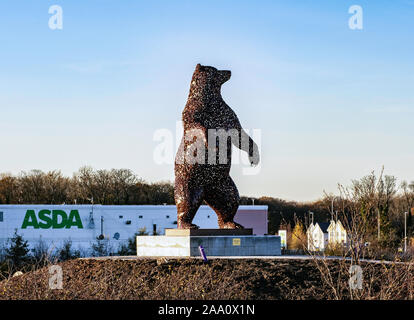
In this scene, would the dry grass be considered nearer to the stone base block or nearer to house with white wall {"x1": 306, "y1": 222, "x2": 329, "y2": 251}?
house with white wall {"x1": 306, "y1": 222, "x2": 329, "y2": 251}

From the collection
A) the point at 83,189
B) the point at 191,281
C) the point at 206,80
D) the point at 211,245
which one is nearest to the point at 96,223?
the point at 83,189

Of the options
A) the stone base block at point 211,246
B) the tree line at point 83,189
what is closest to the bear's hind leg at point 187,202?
the stone base block at point 211,246

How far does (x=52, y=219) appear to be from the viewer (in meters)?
44.5

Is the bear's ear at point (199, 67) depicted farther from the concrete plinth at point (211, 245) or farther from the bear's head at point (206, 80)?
the concrete plinth at point (211, 245)

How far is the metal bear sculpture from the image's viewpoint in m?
17.1

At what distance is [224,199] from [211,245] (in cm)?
138

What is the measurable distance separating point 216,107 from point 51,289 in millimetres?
7307

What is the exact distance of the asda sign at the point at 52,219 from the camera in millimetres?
44281

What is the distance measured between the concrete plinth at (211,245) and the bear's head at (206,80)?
11.4ft

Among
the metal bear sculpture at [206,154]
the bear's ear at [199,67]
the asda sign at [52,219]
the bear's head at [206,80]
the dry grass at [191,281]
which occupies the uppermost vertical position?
the bear's ear at [199,67]

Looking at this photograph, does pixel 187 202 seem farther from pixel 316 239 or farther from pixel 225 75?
pixel 316 239
